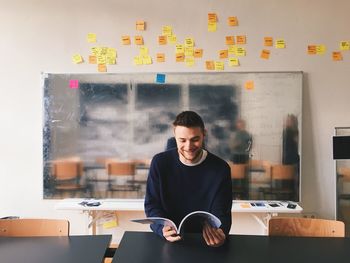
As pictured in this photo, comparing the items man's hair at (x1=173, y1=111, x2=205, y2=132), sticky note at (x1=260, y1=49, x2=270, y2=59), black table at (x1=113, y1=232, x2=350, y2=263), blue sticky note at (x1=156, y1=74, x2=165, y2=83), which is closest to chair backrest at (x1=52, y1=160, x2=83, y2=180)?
blue sticky note at (x1=156, y1=74, x2=165, y2=83)

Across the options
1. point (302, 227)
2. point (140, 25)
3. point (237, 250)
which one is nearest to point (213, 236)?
point (237, 250)

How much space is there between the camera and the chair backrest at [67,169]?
3.04 metres

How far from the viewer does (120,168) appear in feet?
9.94

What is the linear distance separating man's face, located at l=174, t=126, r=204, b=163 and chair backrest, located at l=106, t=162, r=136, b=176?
4.82 ft

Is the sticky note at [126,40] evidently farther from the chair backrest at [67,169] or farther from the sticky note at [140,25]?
the chair backrest at [67,169]

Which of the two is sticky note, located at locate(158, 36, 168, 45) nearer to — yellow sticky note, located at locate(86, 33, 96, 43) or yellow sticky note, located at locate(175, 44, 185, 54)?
yellow sticky note, located at locate(175, 44, 185, 54)

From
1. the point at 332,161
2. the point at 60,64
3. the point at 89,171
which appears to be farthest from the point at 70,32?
the point at 332,161

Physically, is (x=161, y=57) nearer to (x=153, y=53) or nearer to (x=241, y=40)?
(x=153, y=53)

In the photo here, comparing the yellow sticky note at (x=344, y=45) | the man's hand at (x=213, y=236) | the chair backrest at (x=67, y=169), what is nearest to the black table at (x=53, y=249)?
the man's hand at (x=213, y=236)

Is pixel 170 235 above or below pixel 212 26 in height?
below

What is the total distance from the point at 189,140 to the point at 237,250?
1.76 ft

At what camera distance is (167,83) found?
9.81 ft

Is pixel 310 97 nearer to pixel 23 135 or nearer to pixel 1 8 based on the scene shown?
pixel 23 135

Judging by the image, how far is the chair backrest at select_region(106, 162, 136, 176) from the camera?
303 centimetres
